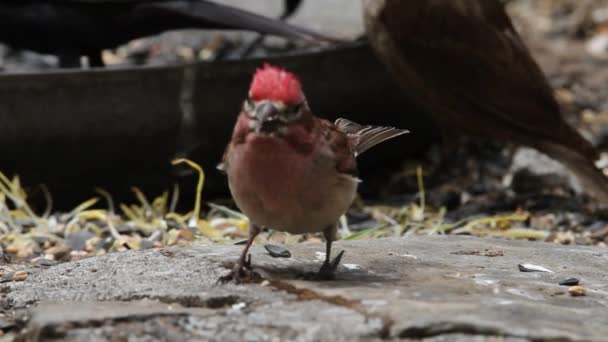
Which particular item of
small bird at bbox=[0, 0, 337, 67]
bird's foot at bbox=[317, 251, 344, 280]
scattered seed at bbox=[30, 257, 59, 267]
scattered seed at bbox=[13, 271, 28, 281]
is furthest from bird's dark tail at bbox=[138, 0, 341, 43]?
bird's foot at bbox=[317, 251, 344, 280]

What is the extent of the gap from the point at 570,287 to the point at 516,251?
2.05 ft

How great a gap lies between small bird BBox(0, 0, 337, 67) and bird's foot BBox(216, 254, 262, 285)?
2835 mm

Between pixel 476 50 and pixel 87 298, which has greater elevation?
pixel 476 50

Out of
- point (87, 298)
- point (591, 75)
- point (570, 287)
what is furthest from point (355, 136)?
point (591, 75)

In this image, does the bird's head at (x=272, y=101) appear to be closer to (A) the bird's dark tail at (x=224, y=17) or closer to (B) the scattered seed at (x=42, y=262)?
(B) the scattered seed at (x=42, y=262)

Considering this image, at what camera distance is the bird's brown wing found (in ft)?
17.9

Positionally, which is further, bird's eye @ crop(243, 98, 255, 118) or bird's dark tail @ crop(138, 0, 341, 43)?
bird's dark tail @ crop(138, 0, 341, 43)

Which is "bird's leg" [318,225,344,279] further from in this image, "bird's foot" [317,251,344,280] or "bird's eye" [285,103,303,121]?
"bird's eye" [285,103,303,121]

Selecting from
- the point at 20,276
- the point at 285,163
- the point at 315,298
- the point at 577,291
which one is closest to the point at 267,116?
the point at 285,163

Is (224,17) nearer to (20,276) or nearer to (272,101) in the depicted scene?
(20,276)

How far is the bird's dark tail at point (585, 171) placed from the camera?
521 cm

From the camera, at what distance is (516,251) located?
3.57 metres

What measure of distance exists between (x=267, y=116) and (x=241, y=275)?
48 cm

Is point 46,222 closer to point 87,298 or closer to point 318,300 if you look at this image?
point 87,298
